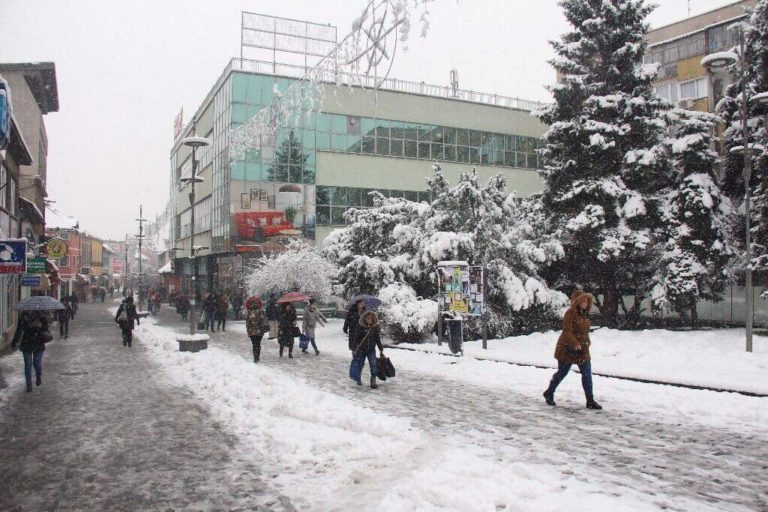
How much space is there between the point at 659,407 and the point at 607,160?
1415 centimetres

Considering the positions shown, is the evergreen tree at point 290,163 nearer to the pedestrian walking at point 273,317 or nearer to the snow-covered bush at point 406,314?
the pedestrian walking at point 273,317

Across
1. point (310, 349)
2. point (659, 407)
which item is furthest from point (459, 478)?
point (310, 349)

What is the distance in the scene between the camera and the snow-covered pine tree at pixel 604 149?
823 inches

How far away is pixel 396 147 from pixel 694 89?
19.5m

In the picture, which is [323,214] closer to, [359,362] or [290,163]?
[290,163]

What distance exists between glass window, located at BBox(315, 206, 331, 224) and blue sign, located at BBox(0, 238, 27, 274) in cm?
2953

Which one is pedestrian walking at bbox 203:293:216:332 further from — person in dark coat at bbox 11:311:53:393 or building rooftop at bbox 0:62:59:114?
person in dark coat at bbox 11:311:53:393

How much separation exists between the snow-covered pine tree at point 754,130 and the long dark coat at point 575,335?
12.5 meters

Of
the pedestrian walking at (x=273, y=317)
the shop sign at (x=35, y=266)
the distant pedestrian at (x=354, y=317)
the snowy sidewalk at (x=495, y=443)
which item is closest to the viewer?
the snowy sidewalk at (x=495, y=443)

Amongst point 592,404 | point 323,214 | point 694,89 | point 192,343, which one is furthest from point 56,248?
point 694,89

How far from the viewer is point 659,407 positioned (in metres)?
9.47

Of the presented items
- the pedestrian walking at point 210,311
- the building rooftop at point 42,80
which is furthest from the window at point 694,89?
the building rooftop at point 42,80

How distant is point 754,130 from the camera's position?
20688 mm

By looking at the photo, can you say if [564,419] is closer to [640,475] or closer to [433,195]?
[640,475]
